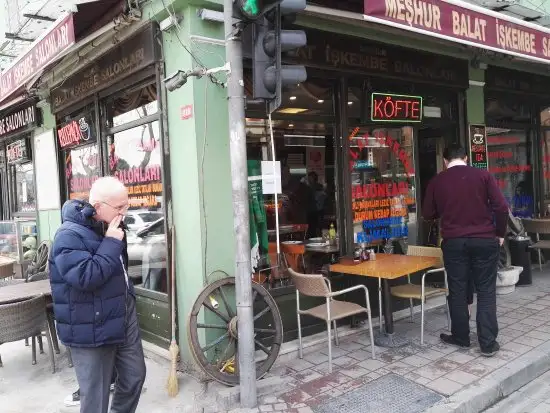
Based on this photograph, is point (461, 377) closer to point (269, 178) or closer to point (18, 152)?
point (269, 178)

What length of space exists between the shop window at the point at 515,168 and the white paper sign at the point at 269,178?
15.0 ft

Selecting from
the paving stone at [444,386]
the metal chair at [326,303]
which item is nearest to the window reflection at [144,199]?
the metal chair at [326,303]

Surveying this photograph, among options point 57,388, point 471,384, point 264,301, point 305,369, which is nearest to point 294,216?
point 264,301

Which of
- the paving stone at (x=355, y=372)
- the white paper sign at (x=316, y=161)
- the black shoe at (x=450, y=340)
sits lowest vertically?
the paving stone at (x=355, y=372)

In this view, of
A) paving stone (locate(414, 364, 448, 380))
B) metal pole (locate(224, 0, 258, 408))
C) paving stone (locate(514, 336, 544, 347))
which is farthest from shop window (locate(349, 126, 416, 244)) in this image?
metal pole (locate(224, 0, 258, 408))

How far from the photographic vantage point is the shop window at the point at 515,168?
8016mm

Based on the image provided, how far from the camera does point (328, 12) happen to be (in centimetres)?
455

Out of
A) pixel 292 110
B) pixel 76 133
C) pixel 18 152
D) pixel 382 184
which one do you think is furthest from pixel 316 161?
pixel 18 152

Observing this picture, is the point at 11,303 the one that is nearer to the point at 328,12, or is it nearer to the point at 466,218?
the point at 328,12

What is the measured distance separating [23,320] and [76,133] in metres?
2.96

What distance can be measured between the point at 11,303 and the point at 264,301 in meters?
2.44

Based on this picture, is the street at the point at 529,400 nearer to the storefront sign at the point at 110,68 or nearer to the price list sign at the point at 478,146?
the price list sign at the point at 478,146

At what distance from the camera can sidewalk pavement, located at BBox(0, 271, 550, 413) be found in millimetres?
3717

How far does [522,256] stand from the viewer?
7.13 metres
